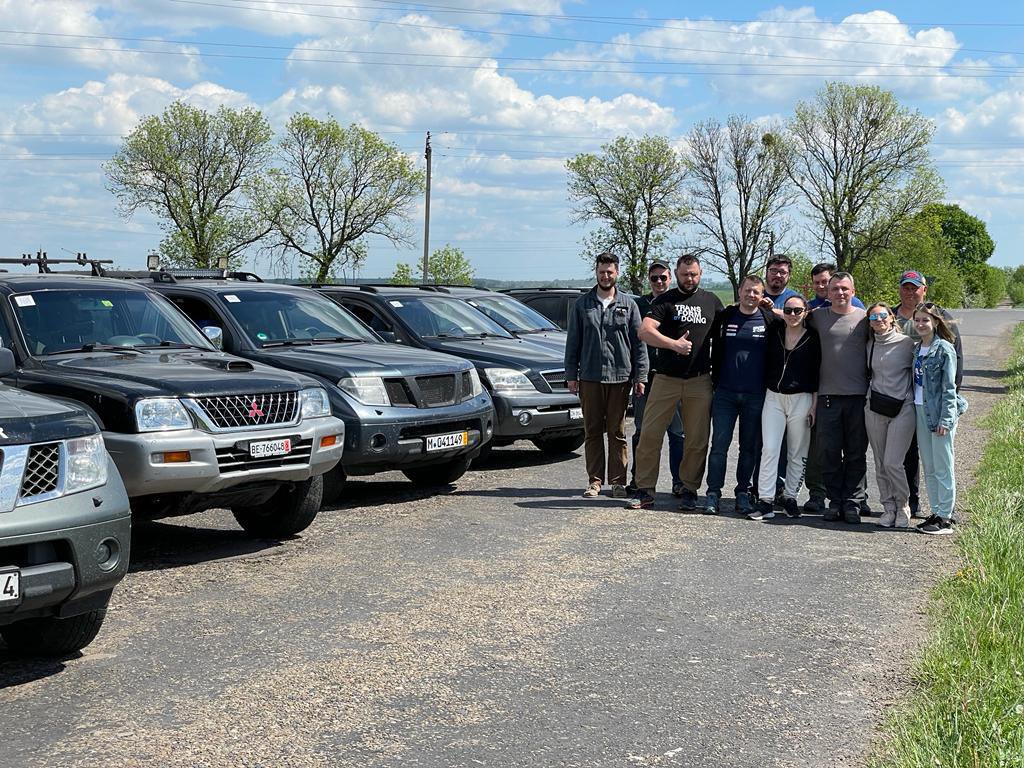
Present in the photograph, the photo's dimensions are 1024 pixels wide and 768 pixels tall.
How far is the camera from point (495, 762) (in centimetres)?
425

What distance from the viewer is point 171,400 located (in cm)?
709

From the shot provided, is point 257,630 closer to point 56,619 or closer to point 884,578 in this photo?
point 56,619

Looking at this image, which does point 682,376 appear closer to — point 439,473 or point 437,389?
point 437,389

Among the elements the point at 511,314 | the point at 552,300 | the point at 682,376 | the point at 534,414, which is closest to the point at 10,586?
the point at 682,376

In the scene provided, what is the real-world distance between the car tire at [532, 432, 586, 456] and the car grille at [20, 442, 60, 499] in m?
8.01

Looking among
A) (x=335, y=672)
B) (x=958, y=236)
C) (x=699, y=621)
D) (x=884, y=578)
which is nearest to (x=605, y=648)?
(x=699, y=621)

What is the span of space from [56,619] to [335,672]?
127cm

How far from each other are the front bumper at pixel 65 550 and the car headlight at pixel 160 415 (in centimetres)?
178

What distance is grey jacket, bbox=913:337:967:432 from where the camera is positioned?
8.48 metres

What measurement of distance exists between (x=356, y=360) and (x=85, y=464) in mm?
4566

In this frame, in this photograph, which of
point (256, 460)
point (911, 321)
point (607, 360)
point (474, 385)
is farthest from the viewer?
point (474, 385)

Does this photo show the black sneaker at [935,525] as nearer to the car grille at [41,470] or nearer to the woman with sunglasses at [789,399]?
the woman with sunglasses at [789,399]

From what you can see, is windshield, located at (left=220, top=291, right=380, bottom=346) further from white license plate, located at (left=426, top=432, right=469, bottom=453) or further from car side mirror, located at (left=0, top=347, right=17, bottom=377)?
car side mirror, located at (left=0, top=347, right=17, bottom=377)

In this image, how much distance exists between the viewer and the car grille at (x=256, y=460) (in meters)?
7.15
